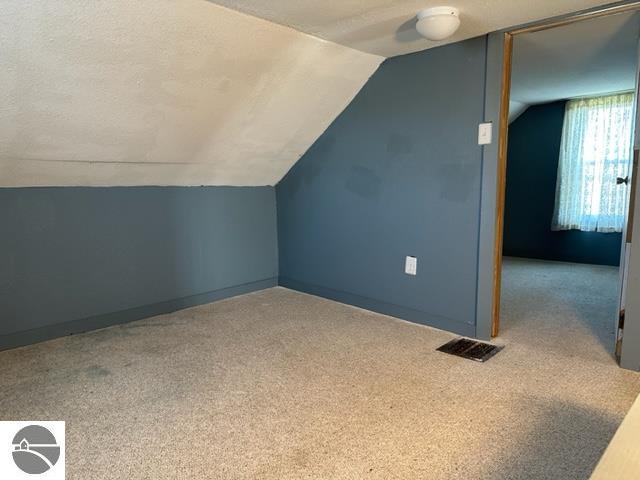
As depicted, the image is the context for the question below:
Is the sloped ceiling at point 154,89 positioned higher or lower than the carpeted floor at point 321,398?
higher

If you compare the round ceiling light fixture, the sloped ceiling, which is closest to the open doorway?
the round ceiling light fixture

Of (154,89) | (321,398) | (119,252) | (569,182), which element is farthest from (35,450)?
(569,182)

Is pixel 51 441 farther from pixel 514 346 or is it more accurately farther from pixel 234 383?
pixel 514 346

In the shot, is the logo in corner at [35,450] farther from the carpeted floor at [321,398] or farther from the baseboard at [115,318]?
the baseboard at [115,318]

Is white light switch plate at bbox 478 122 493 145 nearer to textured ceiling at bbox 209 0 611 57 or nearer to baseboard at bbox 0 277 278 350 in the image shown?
textured ceiling at bbox 209 0 611 57

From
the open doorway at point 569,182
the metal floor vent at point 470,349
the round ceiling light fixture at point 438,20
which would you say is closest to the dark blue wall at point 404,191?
the metal floor vent at point 470,349

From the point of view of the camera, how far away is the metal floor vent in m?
2.18

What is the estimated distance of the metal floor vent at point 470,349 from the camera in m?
2.18

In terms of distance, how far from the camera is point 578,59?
9.96ft

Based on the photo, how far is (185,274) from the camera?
10.1 ft

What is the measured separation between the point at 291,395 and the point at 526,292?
248 cm

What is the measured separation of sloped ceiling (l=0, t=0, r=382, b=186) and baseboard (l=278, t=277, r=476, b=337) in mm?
1116

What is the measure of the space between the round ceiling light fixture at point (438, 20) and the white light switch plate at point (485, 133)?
0.56m

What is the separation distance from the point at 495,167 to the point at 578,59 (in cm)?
151
